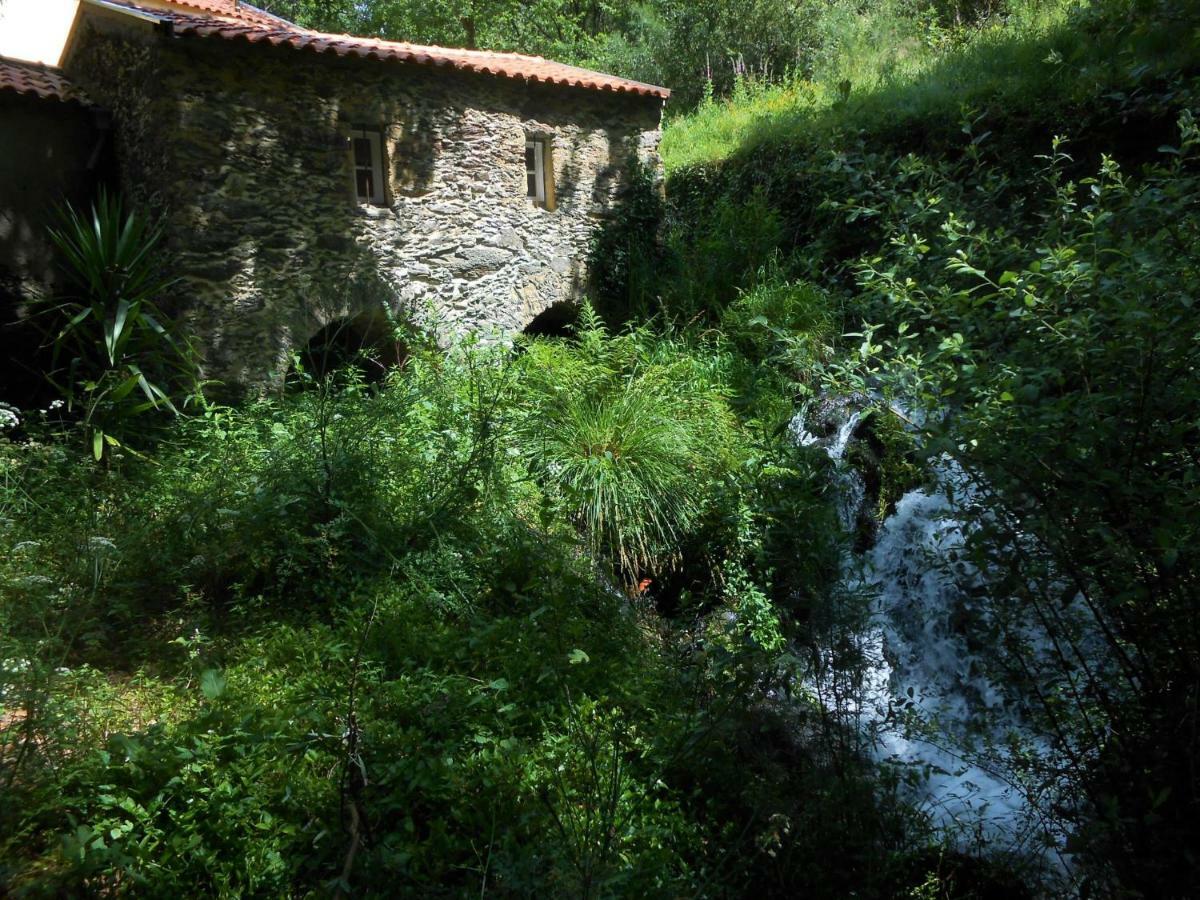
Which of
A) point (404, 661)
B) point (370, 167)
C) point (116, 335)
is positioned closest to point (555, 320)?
point (370, 167)

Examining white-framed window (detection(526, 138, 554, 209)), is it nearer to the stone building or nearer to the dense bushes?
the stone building

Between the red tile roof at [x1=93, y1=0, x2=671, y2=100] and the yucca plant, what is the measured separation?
5.59 ft

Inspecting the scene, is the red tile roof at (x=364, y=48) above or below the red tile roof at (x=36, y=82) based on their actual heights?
above

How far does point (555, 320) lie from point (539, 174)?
5.96 ft

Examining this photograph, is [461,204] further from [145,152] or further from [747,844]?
[747,844]

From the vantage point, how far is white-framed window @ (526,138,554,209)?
996 cm

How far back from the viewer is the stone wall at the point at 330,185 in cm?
755

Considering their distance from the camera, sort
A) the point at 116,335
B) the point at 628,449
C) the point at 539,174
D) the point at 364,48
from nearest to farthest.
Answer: the point at 628,449
the point at 116,335
the point at 364,48
the point at 539,174

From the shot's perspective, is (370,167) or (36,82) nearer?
(36,82)

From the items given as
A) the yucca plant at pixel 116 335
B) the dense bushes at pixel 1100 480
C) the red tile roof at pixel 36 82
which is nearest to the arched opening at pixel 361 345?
the yucca plant at pixel 116 335

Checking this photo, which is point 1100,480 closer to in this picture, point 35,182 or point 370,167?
point 370,167

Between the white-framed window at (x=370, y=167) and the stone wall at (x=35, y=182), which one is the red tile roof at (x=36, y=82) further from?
the white-framed window at (x=370, y=167)

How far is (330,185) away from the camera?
8305 mm

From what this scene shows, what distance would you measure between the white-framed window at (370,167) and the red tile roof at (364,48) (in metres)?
0.82
